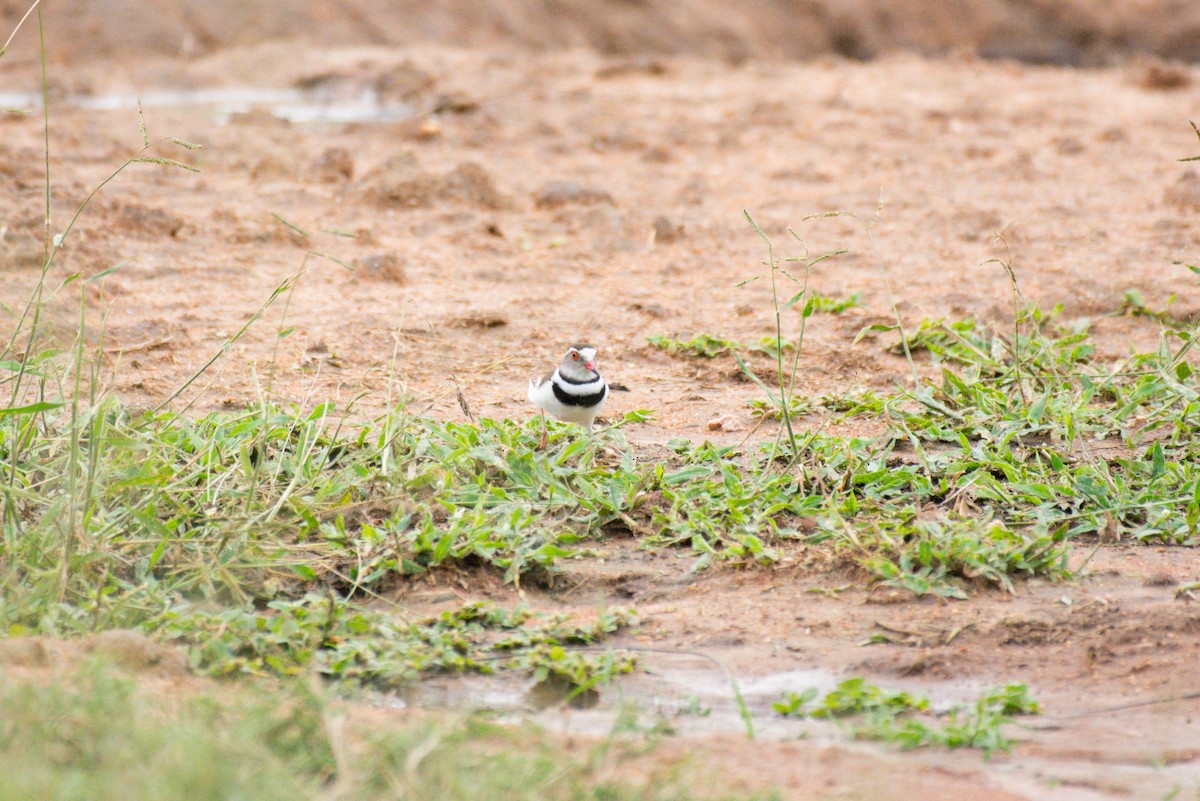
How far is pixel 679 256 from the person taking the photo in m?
7.21

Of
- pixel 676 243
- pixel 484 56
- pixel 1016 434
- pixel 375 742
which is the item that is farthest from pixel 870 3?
pixel 375 742

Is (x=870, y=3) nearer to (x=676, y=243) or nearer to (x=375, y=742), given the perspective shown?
(x=676, y=243)

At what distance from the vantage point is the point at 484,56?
44.5 ft

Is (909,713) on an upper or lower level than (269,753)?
lower

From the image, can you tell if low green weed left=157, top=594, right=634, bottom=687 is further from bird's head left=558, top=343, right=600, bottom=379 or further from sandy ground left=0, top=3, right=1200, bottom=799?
bird's head left=558, top=343, right=600, bottom=379

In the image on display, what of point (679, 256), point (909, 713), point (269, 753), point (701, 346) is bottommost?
point (909, 713)

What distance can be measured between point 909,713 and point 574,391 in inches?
A: 65.7

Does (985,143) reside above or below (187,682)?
above

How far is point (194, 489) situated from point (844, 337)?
318 cm

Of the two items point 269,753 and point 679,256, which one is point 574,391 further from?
point 679,256

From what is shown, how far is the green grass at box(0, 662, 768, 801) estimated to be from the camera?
2.39 meters

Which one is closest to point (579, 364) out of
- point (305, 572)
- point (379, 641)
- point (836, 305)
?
point (305, 572)

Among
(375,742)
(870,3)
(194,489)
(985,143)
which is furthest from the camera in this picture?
(870,3)

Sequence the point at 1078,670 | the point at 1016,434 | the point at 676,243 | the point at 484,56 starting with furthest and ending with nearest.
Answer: the point at 484,56 → the point at 676,243 → the point at 1016,434 → the point at 1078,670
